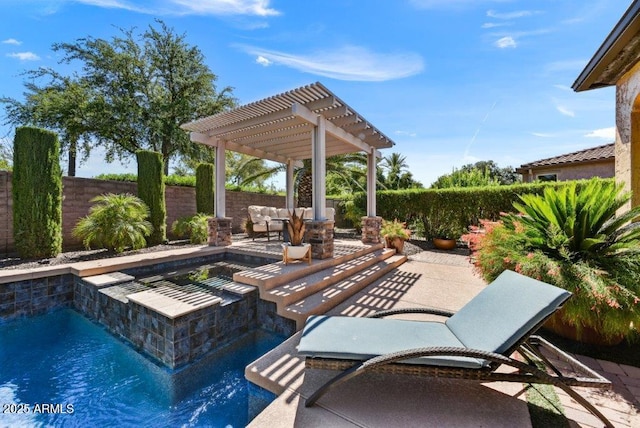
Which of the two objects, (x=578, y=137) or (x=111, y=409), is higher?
(x=578, y=137)

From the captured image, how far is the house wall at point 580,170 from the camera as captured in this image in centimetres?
1150

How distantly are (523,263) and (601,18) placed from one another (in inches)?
178

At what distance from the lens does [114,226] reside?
20.9 ft

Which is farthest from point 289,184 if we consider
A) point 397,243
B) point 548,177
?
point 548,177

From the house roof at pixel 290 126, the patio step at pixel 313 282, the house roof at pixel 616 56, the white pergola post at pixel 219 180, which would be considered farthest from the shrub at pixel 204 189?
the house roof at pixel 616 56

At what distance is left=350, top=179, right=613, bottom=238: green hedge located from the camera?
863 cm

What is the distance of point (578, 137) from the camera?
1288 centimetres

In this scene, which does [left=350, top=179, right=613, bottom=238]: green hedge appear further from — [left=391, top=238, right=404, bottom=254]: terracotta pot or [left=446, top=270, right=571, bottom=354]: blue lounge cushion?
[left=446, top=270, right=571, bottom=354]: blue lounge cushion

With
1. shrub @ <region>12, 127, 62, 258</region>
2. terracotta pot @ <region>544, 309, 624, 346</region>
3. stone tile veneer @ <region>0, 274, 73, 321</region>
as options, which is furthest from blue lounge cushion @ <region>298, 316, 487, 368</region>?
shrub @ <region>12, 127, 62, 258</region>

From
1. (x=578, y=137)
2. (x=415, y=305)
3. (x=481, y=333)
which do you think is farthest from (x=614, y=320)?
(x=578, y=137)

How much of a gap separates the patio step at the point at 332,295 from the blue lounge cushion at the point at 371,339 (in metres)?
1.01

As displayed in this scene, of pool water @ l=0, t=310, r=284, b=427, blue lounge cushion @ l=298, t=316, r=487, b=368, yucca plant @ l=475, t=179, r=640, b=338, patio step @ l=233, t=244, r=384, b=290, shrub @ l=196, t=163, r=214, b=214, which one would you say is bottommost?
pool water @ l=0, t=310, r=284, b=427

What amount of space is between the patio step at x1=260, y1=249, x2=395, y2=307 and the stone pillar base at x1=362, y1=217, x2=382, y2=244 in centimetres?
144

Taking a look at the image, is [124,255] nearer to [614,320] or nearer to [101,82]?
[614,320]
